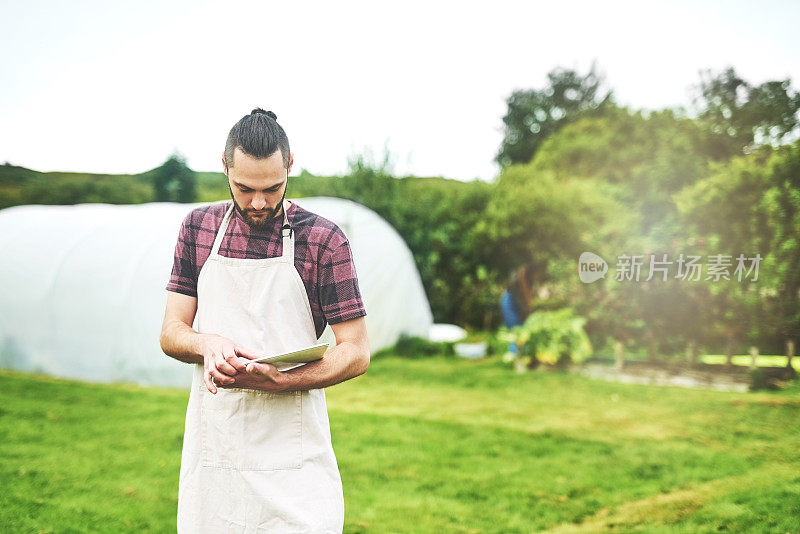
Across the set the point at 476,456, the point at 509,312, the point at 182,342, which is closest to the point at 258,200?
the point at 182,342

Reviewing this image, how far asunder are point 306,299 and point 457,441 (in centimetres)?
439

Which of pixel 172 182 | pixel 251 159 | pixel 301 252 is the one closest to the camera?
pixel 251 159

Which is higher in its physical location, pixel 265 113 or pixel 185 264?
pixel 265 113

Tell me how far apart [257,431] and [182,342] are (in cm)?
30

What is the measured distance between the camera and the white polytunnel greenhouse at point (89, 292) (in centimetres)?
773

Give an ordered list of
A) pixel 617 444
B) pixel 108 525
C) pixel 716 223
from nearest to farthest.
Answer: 1. pixel 108 525
2. pixel 617 444
3. pixel 716 223

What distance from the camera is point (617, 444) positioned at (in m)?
5.91

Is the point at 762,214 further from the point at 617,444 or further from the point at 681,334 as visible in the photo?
the point at 617,444

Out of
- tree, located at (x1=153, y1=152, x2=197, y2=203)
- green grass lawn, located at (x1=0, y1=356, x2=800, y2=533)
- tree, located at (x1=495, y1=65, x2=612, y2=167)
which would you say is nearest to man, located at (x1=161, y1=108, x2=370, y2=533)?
green grass lawn, located at (x1=0, y1=356, x2=800, y2=533)

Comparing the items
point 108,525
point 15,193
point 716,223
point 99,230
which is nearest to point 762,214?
point 716,223

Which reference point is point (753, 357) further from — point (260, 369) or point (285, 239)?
point (260, 369)

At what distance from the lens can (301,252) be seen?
1892 millimetres

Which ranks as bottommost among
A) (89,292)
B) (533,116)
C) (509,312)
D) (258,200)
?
(509,312)

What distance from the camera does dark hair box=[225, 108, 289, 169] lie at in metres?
1.78
